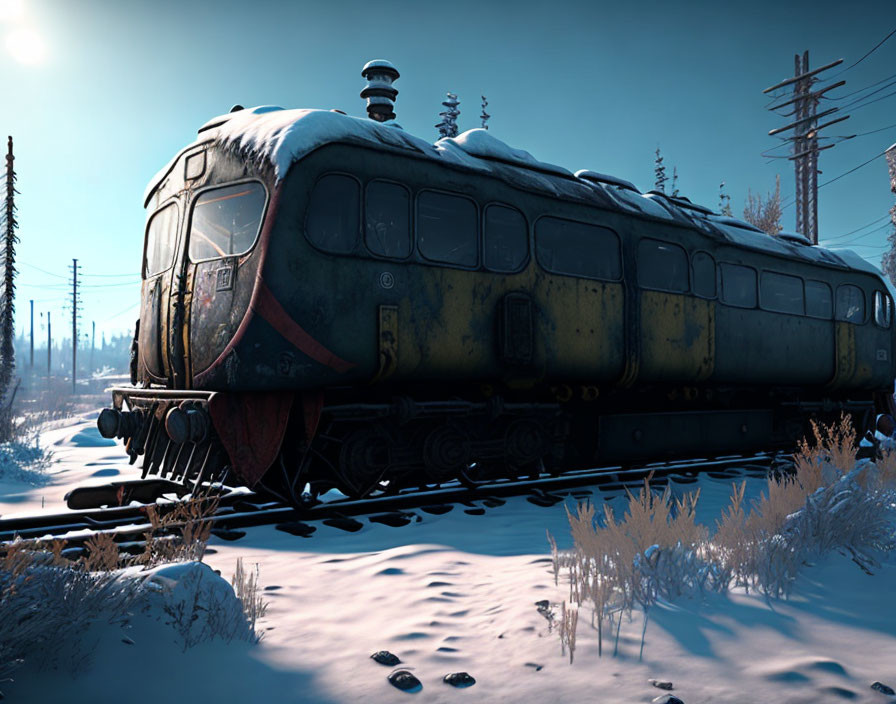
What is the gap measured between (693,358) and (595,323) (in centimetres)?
185

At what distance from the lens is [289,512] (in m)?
5.70

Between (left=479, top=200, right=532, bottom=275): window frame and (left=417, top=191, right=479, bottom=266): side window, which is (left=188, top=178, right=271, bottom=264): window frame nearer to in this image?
(left=417, top=191, right=479, bottom=266): side window

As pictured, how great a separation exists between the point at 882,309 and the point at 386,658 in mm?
11982

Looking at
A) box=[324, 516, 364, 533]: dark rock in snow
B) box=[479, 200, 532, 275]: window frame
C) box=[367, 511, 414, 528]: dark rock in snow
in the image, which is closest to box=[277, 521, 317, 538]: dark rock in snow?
box=[324, 516, 364, 533]: dark rock in snow

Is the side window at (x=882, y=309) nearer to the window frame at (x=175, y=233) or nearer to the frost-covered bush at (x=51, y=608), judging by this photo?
the window frame at (x=175, y=233)

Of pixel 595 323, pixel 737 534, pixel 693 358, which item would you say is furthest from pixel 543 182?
pixel 737 534

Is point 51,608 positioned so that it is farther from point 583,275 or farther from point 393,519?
point 583,275

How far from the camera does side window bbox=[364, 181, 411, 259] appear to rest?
5.75m

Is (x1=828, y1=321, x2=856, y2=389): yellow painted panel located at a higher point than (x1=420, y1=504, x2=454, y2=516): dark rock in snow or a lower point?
higher

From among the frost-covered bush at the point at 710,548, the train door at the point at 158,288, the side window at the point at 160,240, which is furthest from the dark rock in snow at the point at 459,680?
the side window at the point at 160,240

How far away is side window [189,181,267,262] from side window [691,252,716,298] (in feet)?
18.0

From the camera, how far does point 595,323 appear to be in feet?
24.3

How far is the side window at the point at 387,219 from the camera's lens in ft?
18.9

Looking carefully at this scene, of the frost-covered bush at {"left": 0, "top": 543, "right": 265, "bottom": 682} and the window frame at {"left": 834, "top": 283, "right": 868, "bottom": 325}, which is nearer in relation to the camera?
the frost-covered bush at {"left": 0, "top": 543, "right": 265, "bottom": 682}
